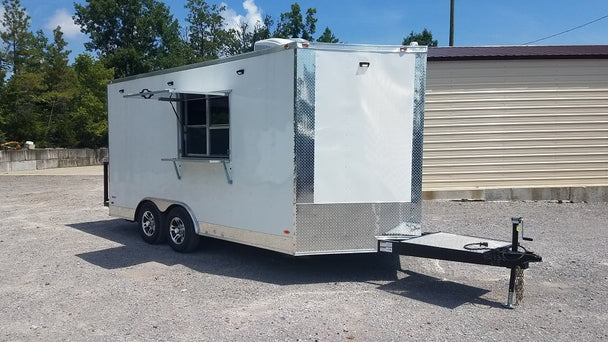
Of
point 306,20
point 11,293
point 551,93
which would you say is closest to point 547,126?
point 551,93

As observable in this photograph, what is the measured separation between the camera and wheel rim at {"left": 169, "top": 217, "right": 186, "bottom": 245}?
7.29 meters

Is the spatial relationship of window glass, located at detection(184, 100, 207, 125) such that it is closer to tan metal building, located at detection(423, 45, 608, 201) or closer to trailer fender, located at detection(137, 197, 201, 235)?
trailer fender, located at detection(137, 197, 201, 235)

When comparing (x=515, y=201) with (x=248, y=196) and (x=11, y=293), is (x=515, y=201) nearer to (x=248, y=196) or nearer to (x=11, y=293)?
(x=248, y=196)

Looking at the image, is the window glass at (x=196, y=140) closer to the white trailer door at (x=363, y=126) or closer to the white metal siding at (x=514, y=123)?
the white trailer door at (x=363, y=126)

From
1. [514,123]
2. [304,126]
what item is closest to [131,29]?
[514,123]

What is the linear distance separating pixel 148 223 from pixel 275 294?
11.3 ft

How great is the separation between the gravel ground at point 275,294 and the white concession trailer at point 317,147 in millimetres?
565

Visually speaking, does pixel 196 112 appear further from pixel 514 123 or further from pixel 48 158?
pixel 48 158

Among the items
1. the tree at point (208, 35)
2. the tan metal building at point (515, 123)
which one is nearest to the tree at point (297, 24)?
the tree at point (208, 35)

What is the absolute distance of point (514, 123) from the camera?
12.2 m

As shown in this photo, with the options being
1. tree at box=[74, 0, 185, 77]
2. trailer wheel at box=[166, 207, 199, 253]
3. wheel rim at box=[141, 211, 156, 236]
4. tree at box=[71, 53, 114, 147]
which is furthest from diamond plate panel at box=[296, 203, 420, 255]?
tree at box=[74, 0, 185, 77]

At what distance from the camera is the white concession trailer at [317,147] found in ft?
18.7

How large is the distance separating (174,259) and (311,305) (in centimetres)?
269

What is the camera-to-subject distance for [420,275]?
619 cm
